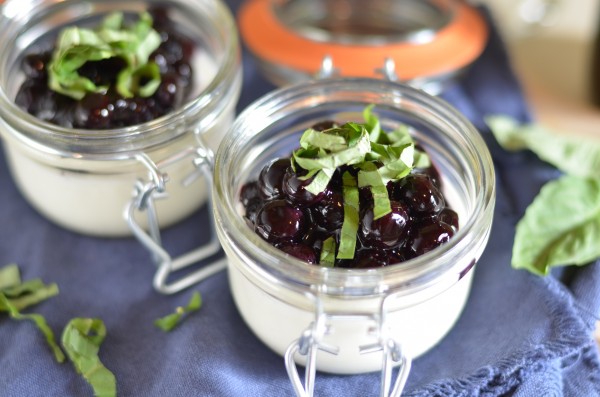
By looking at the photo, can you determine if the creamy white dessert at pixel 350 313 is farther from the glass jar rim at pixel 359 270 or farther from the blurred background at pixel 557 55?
the blurred background at pixel 557 55

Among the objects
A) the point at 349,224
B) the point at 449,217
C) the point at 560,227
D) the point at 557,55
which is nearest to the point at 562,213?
the point at 560,227

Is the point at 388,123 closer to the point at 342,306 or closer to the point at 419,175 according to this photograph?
the point at 419,175

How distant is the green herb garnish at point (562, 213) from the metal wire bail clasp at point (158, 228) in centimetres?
32

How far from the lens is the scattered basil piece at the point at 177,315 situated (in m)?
0.83

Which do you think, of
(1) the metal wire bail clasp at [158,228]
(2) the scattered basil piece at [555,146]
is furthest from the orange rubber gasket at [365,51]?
(1) the metal wire bail clasp at [158,228]

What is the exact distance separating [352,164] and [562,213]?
0.25 meters

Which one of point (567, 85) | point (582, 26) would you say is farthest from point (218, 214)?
point (582, 26)

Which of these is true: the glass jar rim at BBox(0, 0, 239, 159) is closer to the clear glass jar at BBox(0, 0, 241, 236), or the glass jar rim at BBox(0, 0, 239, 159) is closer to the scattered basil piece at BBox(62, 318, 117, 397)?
the clear glass jar at BBox(0, 0, 241, 236)

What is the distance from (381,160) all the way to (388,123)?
148 mm

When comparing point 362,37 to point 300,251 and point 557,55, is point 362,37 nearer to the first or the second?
point 557,55

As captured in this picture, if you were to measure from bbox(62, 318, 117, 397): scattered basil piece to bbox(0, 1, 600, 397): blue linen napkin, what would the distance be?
1cm

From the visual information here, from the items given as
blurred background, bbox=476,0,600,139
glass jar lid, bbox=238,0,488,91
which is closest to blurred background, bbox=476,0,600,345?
blurred background, bbox=476,0,600,139

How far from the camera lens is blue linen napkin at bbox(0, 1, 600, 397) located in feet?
2.53

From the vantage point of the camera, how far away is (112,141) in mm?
806
